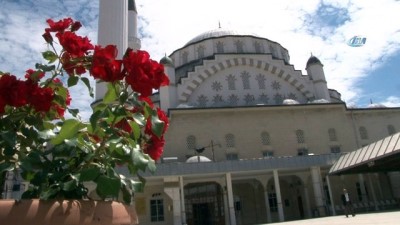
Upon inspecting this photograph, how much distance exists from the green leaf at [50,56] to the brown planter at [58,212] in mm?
908

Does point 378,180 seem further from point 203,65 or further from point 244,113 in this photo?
point 203,65

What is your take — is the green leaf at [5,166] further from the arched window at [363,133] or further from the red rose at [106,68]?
the arched window at [363,133]

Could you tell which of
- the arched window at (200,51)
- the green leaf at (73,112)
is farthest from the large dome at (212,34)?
the green leaf at (73,112)

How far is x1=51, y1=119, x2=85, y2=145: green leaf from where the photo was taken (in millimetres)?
1595

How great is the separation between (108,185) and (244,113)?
23.9m

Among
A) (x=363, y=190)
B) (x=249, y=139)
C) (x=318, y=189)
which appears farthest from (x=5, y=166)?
(x=363, y=190)

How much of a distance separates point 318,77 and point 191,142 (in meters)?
13.0

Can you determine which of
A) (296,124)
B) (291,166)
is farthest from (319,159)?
(296,124)

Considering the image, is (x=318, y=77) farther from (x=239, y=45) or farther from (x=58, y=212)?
(x=58, y=212)

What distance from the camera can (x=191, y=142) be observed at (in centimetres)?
2425

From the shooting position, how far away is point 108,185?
148 centimetres

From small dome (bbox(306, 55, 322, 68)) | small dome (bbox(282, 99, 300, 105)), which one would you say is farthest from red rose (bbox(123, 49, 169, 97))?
small dome (bbox(306, 55, 322, 68))

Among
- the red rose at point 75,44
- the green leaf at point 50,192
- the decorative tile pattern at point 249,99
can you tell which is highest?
the decorative tile pattern at point 249,99

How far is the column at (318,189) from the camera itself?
20.2m
